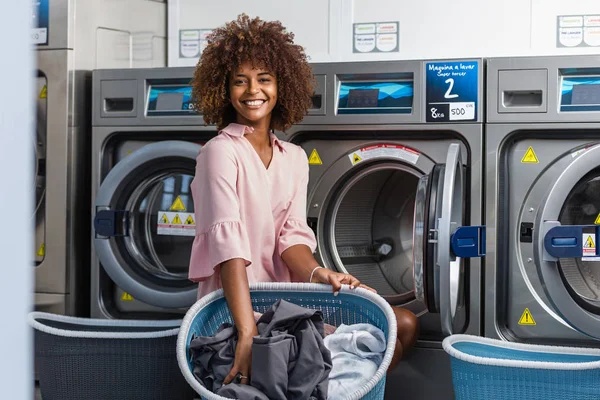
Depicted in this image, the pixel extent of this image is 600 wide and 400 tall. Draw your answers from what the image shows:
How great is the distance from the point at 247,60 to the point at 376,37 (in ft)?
2.94

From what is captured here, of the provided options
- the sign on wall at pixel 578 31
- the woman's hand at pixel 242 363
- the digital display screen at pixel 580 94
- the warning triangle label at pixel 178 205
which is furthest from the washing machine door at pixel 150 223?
the sign on wall at pixel 578 31

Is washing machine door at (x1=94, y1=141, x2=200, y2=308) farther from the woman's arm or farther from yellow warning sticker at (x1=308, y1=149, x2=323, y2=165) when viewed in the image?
the woman's arm

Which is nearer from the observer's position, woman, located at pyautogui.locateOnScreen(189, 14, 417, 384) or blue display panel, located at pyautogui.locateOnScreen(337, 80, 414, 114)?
woman, located at pyautogui.locateOnScreen(189, 14, 417, 384)

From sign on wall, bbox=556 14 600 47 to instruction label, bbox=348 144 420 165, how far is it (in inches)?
27.8

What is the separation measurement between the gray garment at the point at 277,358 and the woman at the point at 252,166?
0.63 ft

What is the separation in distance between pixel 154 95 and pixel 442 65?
107cm

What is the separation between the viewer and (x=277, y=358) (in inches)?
66.4

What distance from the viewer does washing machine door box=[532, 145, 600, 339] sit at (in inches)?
92.0

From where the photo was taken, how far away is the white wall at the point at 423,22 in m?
2.77

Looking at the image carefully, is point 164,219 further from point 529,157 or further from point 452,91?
point 529,157

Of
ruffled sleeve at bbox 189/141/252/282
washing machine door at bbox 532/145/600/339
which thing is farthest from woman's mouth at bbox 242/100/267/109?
washing machine door at bbox 532/145/600/339

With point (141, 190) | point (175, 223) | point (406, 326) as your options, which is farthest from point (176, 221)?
point (406, 326)

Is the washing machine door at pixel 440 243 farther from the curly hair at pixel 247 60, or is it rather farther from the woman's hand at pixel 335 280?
the curly hair at pixel 247 60

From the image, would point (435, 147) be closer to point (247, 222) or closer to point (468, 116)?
point (468, 116)
